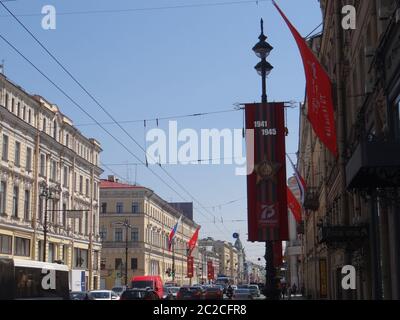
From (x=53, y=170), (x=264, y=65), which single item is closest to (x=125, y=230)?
(x=53, y=170)

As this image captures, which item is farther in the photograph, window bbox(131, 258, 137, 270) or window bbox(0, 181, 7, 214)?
window bbox(131, 258, 137, 270)

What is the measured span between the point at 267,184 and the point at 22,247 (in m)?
38.0

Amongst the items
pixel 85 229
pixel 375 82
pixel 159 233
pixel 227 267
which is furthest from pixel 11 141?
pixel 227 267

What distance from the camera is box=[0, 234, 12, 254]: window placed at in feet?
156

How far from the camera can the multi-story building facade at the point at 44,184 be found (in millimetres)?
48844

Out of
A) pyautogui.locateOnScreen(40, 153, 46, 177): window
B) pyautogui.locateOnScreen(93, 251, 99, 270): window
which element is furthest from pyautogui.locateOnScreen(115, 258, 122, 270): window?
pyautogui.locateOnScreen(40, 153, 46, 177): window

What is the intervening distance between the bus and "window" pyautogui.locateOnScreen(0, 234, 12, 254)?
1671 cm

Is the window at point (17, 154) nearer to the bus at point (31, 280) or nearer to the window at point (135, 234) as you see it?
the bus at point (31, 280)

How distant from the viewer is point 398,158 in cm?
1034

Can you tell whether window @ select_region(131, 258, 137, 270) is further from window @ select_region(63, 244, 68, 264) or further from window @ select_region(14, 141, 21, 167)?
window @ select_region(14, 141, 21, 167)

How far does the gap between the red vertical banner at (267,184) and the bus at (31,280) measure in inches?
438

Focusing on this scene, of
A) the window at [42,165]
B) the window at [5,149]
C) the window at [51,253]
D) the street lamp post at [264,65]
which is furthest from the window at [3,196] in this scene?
the street lamp post at [264,65]

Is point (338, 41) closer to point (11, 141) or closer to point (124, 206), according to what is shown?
point (11, 141)

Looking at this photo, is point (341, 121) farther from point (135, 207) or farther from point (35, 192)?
point (135, 207)
